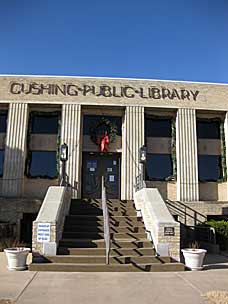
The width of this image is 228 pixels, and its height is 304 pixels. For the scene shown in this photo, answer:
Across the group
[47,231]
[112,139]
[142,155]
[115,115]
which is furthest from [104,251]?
[115,115]

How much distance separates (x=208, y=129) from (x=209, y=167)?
79.9 inches

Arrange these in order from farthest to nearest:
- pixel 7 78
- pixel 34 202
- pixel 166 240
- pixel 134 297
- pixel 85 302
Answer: pixel 7 78 → pixel 34 202 → pixel 166 240 → pixel 134 297 → pixel 85 302

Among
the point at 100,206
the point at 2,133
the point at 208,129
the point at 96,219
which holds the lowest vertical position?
the point at 96,219

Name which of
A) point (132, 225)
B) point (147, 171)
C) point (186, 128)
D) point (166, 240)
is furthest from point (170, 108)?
point (166, 240)

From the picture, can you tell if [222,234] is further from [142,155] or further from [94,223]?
[94,223]

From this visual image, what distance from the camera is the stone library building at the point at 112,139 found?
678 inches

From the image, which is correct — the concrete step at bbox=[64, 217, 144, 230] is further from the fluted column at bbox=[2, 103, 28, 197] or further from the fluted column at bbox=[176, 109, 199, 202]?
the fluted column at bbox=[176, 109, 199, 202]

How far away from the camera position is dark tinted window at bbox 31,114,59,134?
18.3 m

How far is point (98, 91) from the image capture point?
1786cm

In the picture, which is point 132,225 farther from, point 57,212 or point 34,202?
point 34,202

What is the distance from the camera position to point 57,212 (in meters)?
10.9

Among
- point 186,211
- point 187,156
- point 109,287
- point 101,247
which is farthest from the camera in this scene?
point 187,156

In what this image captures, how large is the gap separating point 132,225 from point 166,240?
230 centimetres

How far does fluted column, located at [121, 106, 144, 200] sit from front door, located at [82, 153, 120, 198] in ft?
2.26
